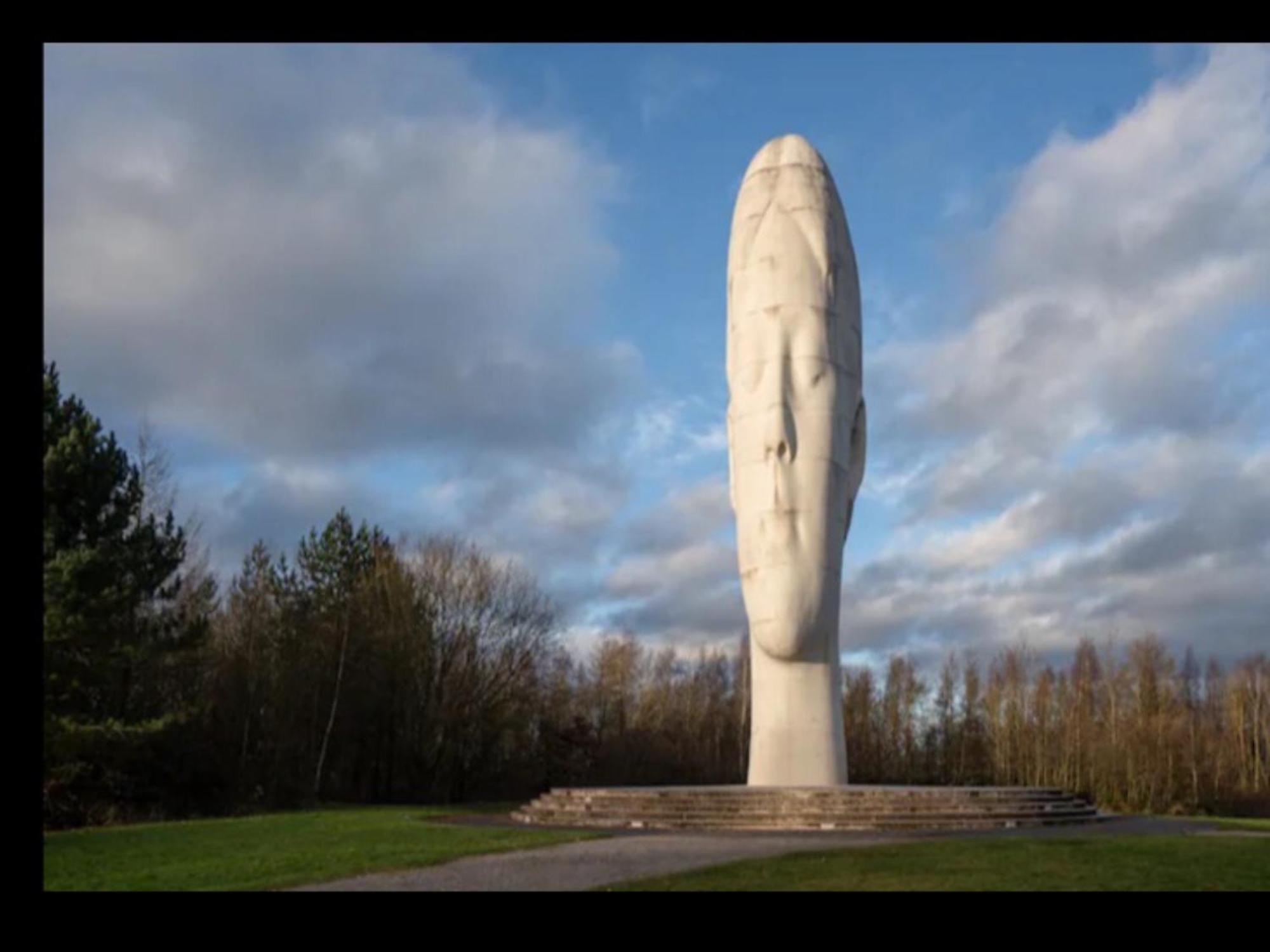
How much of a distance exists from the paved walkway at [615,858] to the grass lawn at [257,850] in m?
0.62

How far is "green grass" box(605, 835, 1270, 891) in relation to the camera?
34.0 ft

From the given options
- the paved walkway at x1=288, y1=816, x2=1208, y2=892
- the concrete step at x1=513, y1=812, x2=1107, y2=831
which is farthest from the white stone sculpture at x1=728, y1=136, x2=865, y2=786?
the paved walkway at x1=288, y1=816, x2=1208, y2=892

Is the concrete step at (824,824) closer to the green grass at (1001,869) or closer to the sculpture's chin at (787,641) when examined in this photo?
the green grass at (1001,869)

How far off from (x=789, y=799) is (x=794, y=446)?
7497 mm

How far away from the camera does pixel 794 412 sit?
73.9 ft

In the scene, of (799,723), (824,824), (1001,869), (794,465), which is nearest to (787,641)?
(799,723)

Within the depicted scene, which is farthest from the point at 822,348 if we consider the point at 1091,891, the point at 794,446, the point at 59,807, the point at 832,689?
the point at 59,807

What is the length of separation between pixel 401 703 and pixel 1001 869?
28.9 m

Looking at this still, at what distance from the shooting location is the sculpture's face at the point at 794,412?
72.9ft

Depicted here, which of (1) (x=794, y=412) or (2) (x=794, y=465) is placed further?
(1) (x=794, y=412)

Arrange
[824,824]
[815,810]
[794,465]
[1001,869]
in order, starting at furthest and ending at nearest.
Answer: [794,465], [815,810], [824,824], [1001,869]

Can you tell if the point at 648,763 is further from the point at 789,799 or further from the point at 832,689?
the point at 789,799

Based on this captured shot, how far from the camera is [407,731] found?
123 feet

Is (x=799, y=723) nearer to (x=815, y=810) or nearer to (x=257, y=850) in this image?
(x=815, y=810)
